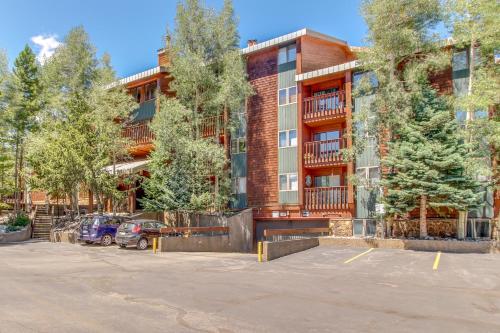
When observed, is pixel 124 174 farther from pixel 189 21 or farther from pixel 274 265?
pixel 274 265

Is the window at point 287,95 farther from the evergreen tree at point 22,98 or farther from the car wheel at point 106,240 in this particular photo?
the evergreen tree at point 22,98

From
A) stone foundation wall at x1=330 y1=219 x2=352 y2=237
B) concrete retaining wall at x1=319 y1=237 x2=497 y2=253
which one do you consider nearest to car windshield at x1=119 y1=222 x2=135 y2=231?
concrete retaining wall at x1=319 y1=237 x2=497 y2=253

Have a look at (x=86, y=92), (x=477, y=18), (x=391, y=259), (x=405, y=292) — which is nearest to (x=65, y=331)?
(x=405, y=292)

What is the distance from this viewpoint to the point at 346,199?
24.5 m

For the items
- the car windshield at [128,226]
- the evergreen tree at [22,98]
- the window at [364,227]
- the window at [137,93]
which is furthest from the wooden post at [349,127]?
the evergreen tree at [22,98]

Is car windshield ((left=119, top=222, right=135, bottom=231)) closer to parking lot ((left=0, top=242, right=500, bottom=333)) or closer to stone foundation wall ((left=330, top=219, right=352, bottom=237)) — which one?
parking lot ((left=0, top=242, right=500, bottom=333))

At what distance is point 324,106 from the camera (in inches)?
1033

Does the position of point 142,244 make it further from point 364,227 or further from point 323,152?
point 364,227

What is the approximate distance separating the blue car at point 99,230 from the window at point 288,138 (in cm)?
1151

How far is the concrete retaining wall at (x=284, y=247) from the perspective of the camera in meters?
18.5

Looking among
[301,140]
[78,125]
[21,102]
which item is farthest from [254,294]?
[21,102]

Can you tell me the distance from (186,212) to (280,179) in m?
6.38

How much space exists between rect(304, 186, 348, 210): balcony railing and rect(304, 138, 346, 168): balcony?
151 centimetres

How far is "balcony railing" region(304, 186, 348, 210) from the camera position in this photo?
973 inches
